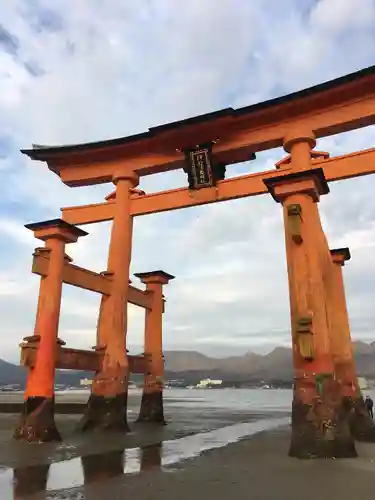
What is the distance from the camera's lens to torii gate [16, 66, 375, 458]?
8.34m

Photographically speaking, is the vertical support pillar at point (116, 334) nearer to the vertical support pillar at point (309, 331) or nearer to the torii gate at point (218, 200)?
the torii gate at point (218, 200)

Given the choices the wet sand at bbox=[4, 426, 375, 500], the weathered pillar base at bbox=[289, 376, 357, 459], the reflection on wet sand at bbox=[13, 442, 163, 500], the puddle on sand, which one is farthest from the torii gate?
the reflection on wet sand at bbox=[13, 442, 163, 500]

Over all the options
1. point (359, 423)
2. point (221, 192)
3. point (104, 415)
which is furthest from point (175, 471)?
point (221, 192)

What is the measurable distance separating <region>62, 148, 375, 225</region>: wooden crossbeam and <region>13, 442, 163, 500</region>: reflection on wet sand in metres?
6.79

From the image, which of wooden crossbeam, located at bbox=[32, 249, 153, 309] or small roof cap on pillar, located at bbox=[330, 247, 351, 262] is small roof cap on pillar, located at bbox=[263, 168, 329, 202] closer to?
small roof cap on pillar, located at bbox=[330, 247, 351, 262]

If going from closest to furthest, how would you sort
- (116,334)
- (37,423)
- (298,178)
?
(298,178), (37,423), (116,334)

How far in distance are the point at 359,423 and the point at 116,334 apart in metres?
6.70

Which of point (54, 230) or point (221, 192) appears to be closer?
point (54, 230)

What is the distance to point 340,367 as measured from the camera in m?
11.0

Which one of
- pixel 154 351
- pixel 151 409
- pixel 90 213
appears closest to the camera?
pixel 90 213

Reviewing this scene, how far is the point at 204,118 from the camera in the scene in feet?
39.1

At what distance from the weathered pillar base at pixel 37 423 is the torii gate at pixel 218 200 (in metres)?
0.03

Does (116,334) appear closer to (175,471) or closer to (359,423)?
(175,471)

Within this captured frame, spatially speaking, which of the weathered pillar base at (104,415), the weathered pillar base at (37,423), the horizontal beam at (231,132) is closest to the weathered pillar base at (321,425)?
the weathered pillar base at (104,415)
